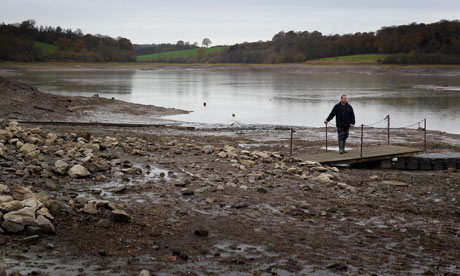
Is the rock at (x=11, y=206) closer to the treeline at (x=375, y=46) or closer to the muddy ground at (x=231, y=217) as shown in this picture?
the muddy ground at (x=231, y=217)

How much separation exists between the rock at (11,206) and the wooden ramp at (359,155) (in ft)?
30.1

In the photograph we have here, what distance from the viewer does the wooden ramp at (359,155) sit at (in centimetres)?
1524

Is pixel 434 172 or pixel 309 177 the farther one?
pixel 434 172

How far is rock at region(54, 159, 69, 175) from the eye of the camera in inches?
427

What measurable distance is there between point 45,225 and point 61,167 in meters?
3.60

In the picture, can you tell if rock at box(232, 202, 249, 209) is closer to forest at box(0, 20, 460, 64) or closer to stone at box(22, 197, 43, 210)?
stone at box(22, 197, 43, 210)

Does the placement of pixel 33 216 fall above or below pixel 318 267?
above

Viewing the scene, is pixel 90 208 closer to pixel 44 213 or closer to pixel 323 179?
pixel 44 213

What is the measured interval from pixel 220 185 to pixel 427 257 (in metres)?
4.60

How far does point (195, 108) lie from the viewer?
40.8 metres

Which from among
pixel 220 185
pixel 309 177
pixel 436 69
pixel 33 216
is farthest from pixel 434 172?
pixel 436 69

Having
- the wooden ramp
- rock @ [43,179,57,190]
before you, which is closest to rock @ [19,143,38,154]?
rock @ [43,179,57,190]

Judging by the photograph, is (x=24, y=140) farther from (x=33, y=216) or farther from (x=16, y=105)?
(x=16, y=105)

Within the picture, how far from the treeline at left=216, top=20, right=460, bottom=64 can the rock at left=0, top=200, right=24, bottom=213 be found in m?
119
